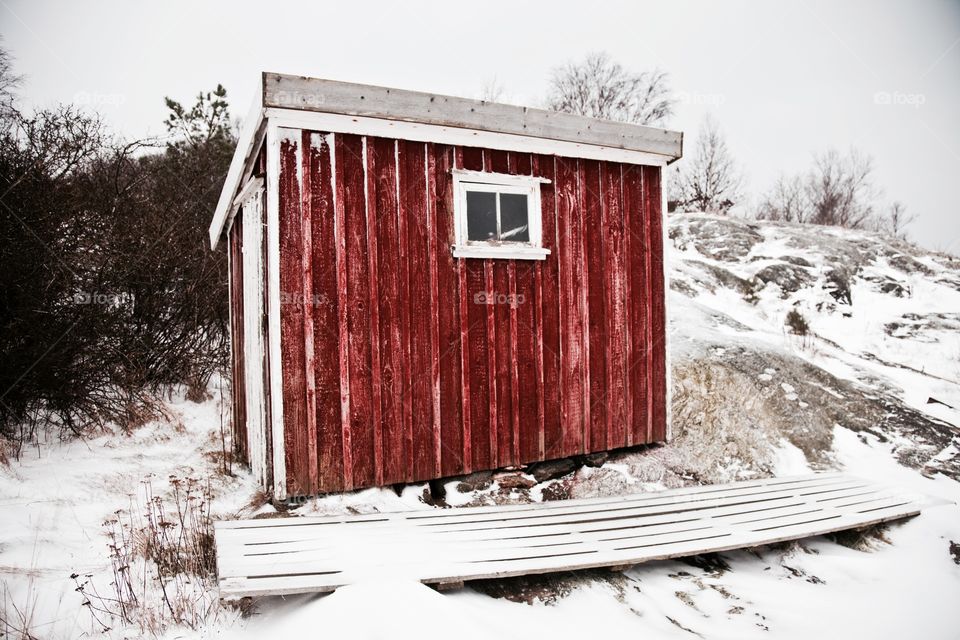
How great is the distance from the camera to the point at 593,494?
4902 mm

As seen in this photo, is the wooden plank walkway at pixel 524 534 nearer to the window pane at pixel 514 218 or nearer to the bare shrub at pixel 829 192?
the window pane at pixel 514 218

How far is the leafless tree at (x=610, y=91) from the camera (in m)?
19.8

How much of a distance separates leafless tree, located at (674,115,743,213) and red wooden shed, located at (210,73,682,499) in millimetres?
14729

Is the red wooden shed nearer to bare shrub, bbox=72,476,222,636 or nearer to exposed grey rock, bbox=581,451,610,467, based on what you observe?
exposed grey rock, bbox=581,451,610,467

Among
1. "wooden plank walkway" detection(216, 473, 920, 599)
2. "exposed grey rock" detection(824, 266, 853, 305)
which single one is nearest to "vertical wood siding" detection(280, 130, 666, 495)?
"wooden plank walkway" detection(216, 473, 920, 599)

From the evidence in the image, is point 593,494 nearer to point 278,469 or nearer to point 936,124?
point 278,469

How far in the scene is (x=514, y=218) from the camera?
15.7 ft

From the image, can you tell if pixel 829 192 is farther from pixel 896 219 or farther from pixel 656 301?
pixel 656 301

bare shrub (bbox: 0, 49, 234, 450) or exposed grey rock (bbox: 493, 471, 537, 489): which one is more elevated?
bare shrub (bbox: 0, 49, 234, 450)

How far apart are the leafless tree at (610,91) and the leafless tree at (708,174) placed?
99.3 inches

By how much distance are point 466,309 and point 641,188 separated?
2.43 meters

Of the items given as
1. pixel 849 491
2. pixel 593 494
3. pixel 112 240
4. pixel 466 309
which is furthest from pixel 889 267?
pixel 112 240

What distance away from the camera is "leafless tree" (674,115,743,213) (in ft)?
62.4

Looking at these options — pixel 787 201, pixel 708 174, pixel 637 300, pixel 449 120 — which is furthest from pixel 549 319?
pixel 787 201
